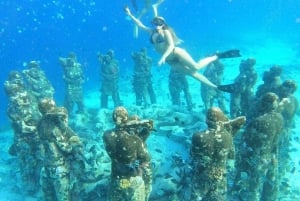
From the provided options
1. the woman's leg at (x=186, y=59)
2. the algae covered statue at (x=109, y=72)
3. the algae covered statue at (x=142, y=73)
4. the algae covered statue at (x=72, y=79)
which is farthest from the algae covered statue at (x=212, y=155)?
the algae covered statue at (x=72, y=79)

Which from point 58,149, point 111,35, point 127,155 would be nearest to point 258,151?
point 127,155

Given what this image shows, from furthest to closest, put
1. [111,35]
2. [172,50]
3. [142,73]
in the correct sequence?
[111,35] → [142,73] → [172,50]

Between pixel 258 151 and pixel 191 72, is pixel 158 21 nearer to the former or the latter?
pixel 191 72

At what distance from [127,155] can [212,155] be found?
2090 millimetres

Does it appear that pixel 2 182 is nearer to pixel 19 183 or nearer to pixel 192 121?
pixel 19 183

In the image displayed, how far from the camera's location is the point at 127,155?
27.2ft

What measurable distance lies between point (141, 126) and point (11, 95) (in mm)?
7342

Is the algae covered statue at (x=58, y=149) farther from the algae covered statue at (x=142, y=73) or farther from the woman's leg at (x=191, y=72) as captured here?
the algae covered statue at (x=142, y=73)

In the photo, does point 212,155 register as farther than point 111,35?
No

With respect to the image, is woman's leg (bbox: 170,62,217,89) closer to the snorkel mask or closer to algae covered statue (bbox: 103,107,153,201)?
the snorkel mask

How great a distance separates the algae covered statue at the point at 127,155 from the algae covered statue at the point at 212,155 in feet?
4.02

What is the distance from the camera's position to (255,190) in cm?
→ 1084

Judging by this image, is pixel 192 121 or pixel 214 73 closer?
pixel 192 121

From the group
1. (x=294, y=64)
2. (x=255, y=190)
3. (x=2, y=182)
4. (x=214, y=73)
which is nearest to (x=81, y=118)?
(x=2, y=182)
